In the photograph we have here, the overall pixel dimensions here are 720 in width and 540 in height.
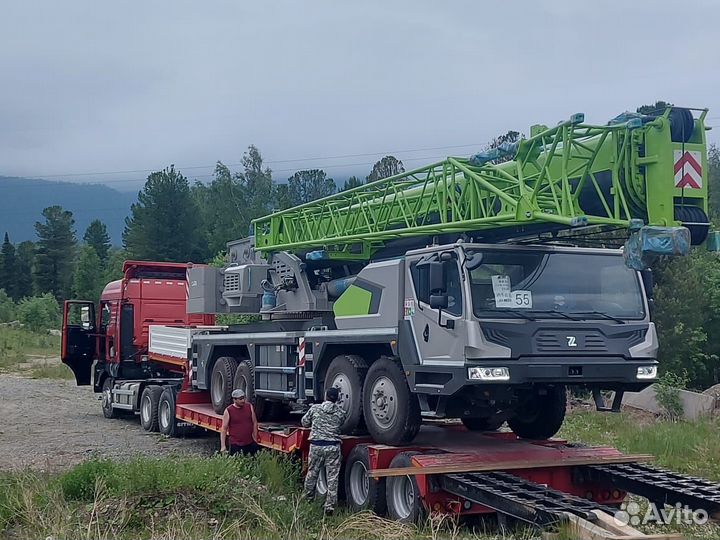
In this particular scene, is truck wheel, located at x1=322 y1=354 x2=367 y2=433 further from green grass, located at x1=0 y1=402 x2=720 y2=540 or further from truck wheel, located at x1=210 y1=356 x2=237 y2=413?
truck wheel, located at x1=210 y1=356 x2=237 y2=413

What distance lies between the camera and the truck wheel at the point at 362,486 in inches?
409

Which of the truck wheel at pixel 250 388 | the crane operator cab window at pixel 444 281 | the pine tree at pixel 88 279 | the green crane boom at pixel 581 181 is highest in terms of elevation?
the pine tree at pixel 88 279

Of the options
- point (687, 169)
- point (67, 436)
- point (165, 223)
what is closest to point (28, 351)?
point (165, 223)

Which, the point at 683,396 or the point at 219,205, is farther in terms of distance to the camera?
the point at 219,205

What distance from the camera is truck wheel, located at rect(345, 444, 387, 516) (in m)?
10.4

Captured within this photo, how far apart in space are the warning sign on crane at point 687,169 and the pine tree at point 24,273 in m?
89.7

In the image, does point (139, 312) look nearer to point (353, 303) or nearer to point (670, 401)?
point (353, 303)

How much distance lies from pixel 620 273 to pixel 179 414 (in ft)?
31.4

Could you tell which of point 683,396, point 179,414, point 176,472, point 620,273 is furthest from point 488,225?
point 683,396

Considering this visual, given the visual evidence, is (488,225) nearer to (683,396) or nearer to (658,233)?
(658,233)

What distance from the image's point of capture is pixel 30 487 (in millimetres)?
9352

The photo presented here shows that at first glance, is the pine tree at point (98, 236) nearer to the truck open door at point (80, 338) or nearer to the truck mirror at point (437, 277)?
the truck open door at point (80, 338)

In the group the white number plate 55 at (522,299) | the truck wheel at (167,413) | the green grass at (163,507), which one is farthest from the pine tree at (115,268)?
the white number plate 55 at (522,299)

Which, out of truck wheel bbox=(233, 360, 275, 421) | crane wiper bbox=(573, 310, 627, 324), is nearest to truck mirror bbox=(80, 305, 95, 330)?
truck wheel bbox=(233, 360, 275, 421)
